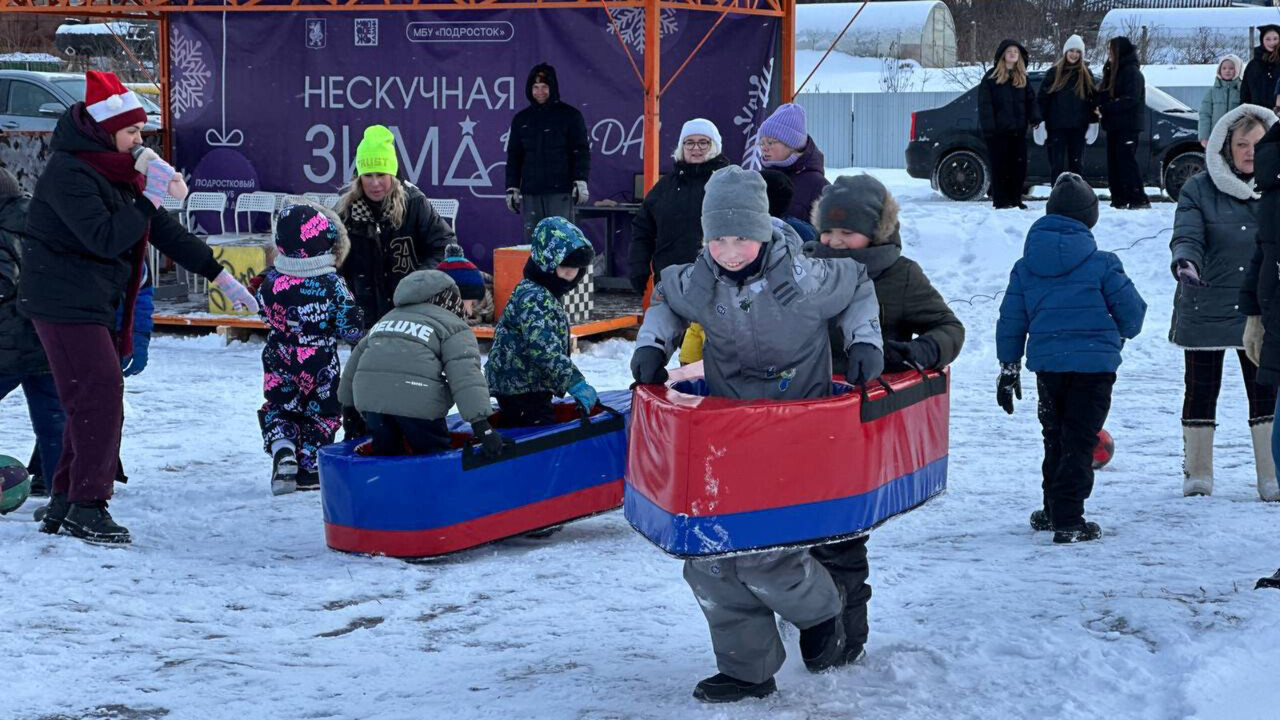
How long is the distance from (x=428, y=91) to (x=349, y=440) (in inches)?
325

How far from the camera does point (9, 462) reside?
24.1ft

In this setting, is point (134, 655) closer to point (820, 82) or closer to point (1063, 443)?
point (1063, 443)

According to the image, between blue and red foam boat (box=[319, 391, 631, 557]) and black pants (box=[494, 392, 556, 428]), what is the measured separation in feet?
0.61

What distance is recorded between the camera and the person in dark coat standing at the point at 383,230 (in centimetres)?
846

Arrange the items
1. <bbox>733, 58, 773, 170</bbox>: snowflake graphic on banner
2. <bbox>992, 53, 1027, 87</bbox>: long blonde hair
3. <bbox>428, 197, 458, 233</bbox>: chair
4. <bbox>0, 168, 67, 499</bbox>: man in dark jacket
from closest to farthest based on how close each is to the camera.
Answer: <bbox>0, 168, 67, 499</bbox>: man in dark jacket
<bbox>733, 58, 773, 170</bbox>: snowflake graphic on banner
<bbox>428, 197, 458, 233</bbox>: chair
<bbox>992, 53, 1027, 87</bbox>: long blonde hair

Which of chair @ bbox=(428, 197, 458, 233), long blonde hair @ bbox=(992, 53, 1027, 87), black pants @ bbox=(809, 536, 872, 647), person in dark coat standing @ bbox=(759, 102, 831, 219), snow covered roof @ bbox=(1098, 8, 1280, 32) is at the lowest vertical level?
black pants @ bbox=(809, 536, 872, 647)

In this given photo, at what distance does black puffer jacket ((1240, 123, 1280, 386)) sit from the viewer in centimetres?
568

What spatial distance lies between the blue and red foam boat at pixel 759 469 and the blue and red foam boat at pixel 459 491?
204 centimetres

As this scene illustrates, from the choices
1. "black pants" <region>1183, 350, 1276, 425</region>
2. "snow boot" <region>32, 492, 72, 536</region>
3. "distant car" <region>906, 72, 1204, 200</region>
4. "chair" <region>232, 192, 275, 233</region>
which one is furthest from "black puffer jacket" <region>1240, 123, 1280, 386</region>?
"distant car" <region>906, 72, 1204, 200</region>

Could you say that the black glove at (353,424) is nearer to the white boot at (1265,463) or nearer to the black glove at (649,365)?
Result: the black glove at (649,365)

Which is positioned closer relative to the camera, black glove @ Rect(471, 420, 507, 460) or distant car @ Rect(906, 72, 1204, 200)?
black glove @ Rect(471, 420, 507, 460)

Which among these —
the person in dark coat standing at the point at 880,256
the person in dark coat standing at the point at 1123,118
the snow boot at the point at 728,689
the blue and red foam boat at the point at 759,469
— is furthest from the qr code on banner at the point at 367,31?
the snow boot at the point at 728,689

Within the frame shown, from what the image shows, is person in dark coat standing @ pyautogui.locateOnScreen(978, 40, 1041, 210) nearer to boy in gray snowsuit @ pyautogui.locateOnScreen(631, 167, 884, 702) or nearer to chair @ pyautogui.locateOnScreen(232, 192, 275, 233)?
chair @ pyautogui.locateOnScreen(232, 192, 275, 233)

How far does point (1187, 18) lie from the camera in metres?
43.4
